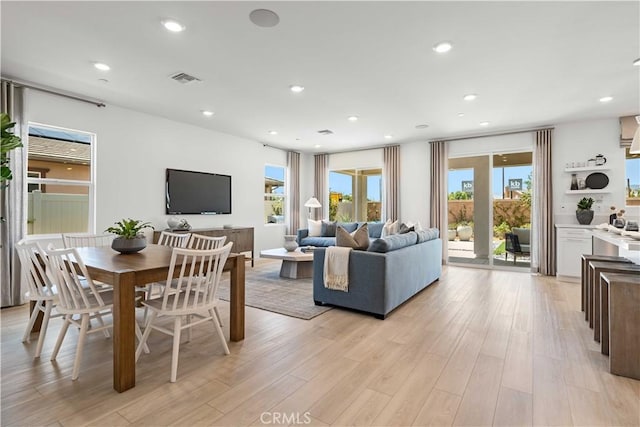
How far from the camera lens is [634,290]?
223cm

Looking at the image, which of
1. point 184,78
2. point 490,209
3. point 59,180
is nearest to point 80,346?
point 184,78

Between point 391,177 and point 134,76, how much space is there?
215 inches

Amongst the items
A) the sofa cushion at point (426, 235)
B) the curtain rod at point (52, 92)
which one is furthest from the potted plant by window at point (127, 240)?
the sofa cushion at point (426, 235)

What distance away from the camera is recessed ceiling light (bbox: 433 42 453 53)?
2.97m

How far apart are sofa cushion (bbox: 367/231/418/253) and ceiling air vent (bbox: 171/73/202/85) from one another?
289 cm

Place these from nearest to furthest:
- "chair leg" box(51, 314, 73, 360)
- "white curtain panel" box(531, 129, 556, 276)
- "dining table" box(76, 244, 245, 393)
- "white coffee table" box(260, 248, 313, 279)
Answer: "dining table" box(76, 244, 245, 393) → "chair leg" box(51, 314, 73, 360) → "white coffee table" box(260, 248, 313, 279) → "white curtain panel" box(531, 129, 556, 276)

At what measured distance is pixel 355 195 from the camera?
8.41m

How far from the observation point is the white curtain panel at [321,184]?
8.58 m

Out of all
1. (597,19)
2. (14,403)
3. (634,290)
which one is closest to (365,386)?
(634,290)

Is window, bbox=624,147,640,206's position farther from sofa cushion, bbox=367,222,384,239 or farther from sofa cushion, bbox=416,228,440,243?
sofa cushion, bbox=367,222,384,239

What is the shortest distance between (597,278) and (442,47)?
2.57 metres

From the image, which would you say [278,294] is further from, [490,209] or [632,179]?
[632,179]

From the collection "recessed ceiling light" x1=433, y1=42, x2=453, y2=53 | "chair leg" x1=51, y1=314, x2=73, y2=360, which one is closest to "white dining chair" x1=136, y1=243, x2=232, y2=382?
"chair leg" x1=51, y1=314, x2=73, y2=360

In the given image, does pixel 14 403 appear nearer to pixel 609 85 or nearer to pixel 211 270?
pixel 211 270
